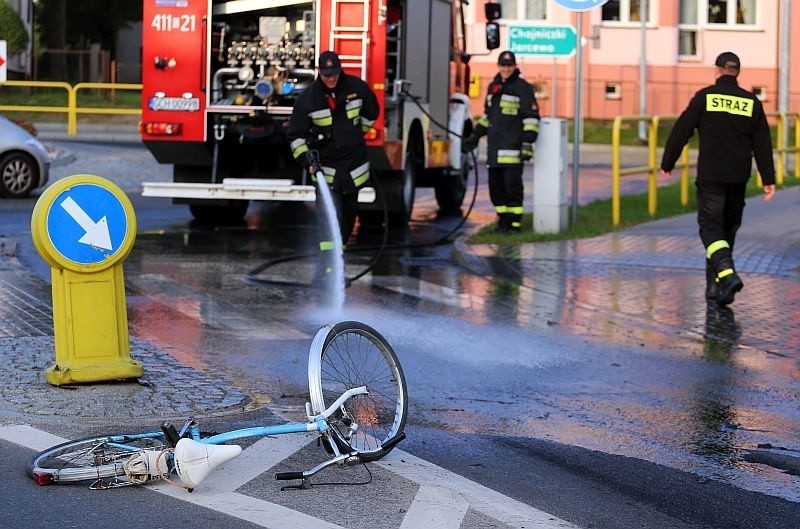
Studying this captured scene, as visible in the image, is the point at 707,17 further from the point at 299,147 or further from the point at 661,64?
the point at 299,147

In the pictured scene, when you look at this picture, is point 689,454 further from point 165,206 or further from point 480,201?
point 480,201

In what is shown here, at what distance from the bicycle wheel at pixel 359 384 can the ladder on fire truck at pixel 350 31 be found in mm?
8465

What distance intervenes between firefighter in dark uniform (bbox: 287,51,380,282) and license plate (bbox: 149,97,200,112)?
331 cm

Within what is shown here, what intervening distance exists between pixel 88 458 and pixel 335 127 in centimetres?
653

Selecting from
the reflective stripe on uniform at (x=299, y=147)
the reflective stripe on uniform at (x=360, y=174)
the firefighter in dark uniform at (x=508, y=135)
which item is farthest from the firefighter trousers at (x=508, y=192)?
the reflective stripe on uniform at (x=299, y=147)

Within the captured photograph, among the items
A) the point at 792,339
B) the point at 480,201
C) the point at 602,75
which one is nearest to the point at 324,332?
the point at 792,339

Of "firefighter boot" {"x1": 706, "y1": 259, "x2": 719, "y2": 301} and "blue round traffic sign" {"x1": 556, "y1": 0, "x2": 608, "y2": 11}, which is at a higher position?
"blue round traffic sign" {"x1": 556, "y1": 0, "x2": 608, "y2": 11}

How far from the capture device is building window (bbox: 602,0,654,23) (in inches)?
1751

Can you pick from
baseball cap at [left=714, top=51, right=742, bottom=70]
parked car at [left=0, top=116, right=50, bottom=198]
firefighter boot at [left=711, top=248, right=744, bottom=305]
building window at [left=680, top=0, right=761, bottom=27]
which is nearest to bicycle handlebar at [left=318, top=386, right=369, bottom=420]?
firefighter boot at [left=711, top=248, right=744, bottom=305]

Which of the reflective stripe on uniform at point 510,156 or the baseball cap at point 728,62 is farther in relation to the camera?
the reflective stripe on uniform at point 510,156

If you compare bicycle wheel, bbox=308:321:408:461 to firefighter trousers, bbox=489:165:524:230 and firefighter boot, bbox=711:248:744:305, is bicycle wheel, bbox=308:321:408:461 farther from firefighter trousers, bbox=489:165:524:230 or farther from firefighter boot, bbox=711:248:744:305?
firefighter trousers, bbox=489:165:524:230

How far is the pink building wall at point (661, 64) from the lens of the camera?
4419 centimetres

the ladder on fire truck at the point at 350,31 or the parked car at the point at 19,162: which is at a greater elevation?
the ladder on fire truck at the point at 350,31

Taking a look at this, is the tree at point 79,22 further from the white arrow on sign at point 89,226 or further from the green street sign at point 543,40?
the white arrow on sign at point 89,226
